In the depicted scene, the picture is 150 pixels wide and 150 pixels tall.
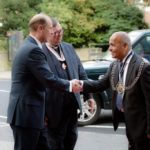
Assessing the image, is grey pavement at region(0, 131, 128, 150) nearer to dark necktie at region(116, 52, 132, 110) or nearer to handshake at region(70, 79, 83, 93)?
handshake at region(70, 79, 83, 93)

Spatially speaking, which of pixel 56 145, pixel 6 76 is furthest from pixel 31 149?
pixel 6 76

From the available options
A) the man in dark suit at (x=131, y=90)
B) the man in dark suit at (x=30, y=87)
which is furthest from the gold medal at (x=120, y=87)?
the man in dark suit at (x=30, y=87)

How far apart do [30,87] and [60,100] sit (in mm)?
909

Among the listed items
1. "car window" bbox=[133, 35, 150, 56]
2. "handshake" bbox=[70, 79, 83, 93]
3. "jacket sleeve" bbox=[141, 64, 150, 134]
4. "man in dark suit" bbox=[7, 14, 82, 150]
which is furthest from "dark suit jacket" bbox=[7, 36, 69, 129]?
"car window" bbox=[133, 35, 150, 56]

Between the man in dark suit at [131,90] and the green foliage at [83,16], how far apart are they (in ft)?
88.5

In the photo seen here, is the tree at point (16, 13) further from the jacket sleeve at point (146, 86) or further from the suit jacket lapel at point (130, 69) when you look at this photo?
the jacket sleeve at point (146, 86)

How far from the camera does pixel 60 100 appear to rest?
20.9 ft

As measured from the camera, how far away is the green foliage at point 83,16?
3281cm

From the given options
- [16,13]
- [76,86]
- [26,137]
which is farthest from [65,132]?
[16,13]

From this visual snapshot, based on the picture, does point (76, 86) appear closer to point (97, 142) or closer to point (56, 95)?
point (56, 95)

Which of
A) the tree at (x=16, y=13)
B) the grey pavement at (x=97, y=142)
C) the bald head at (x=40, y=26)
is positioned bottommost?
the grey pavement at (x=97, y=142)

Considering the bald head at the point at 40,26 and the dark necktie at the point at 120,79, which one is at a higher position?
the bald head at the point at 40,26

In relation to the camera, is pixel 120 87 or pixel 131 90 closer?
pixel 131 90

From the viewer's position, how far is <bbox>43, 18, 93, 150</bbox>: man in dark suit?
637 cm
